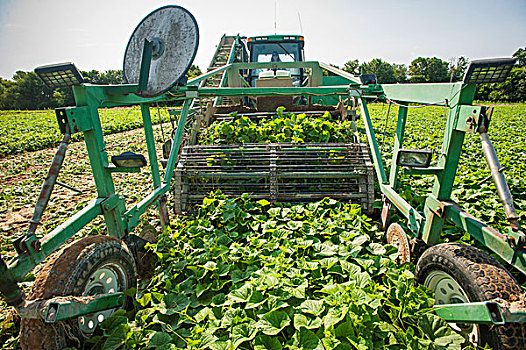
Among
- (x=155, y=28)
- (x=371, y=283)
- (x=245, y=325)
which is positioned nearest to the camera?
(x=245, y=325)

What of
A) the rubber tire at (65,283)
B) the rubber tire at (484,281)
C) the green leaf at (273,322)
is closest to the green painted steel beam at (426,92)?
the rubber tire at (484,281)

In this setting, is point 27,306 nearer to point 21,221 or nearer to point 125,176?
point 21,221

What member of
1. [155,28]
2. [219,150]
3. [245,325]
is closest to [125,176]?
[219,150]

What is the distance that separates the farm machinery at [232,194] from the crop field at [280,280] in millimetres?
180

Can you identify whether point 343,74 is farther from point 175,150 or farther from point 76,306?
point 76,306

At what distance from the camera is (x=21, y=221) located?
452cm

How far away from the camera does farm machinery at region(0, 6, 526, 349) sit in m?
1.62

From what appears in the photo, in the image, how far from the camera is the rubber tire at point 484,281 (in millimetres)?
1500

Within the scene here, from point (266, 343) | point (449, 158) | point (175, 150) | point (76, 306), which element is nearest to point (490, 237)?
point (449, 158)

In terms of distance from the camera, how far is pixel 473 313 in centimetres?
154

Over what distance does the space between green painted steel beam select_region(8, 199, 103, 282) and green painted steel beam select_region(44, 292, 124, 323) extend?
0.26m

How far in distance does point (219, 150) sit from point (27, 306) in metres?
2.67

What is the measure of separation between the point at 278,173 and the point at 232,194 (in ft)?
2.04

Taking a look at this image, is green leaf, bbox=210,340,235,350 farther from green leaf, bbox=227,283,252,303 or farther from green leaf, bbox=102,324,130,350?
green leaf, bbox=102,324,130,350
